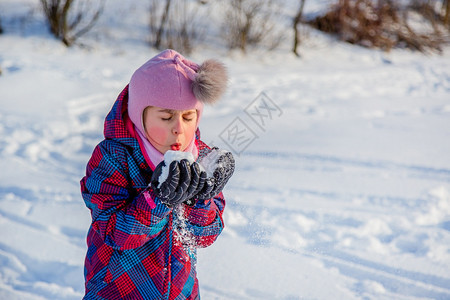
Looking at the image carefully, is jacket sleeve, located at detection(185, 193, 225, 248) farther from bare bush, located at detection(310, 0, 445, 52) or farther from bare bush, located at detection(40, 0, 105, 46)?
bare bush, located at detection(310, 0, 445, 52)

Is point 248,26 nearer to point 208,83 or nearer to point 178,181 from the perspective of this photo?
point 208,83

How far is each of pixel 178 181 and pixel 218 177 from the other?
0.53 feet

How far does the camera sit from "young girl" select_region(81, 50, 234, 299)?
1.30 metres

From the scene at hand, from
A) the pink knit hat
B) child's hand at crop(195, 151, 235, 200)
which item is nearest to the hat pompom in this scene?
the pink knit hat

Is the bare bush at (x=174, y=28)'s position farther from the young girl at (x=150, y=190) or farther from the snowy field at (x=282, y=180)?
the young girl at (x=150, y=190)

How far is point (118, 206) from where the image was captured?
1.32 m

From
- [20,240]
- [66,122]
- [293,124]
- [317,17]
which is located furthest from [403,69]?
[20,240]

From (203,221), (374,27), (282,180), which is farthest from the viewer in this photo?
(374,27)

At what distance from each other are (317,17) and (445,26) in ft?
10.7

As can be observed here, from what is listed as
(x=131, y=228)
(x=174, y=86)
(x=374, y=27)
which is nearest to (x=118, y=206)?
(x=131, y=228)

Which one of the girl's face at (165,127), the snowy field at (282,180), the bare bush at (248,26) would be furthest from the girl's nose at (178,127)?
the bare bush at (248,26)

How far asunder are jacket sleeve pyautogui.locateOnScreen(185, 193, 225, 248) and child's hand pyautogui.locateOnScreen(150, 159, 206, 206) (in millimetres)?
186

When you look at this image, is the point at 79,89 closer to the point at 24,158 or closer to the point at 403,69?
the point at 24,158

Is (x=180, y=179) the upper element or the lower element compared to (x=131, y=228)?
upper
